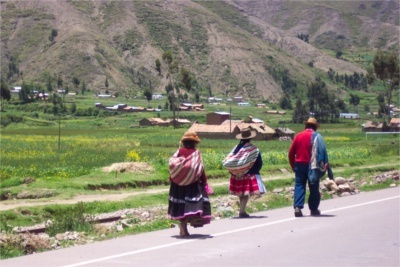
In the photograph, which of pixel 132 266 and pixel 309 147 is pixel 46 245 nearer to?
pixel 132 266

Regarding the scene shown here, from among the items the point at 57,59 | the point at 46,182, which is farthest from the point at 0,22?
the point at 46,182

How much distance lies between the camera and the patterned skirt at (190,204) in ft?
37.8

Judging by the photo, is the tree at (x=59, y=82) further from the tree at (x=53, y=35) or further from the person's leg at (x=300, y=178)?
the person's leg at (x=300, y=178)

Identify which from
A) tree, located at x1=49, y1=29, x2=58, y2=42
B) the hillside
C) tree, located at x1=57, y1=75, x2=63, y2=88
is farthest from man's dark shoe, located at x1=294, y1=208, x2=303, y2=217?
tree, located at x1=49, y1=29, x2=58, y2=42

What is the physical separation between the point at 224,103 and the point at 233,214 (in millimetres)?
131544

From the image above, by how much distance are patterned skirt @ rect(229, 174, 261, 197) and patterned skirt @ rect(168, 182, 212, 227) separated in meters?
2.82

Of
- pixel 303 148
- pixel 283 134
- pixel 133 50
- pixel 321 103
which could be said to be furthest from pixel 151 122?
pixel 303 148

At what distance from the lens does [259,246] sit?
10.7 metres

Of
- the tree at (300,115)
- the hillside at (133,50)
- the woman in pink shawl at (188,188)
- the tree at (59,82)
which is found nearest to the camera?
A: the woman in pink shawl at (188,188)

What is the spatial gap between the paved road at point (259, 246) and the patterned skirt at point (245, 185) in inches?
21.3

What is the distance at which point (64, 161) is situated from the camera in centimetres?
3959

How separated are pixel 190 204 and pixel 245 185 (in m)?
3.11

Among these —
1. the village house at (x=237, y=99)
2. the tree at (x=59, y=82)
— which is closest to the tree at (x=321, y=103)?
the village house at (x=237, y=99)

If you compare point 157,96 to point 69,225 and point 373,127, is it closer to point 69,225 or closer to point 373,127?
point 373,127
